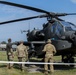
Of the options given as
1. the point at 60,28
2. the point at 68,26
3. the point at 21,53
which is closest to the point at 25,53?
the point at 21,53

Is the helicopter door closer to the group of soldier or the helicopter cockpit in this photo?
the helicopter cockpit

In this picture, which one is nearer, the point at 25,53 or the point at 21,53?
the point at 21,53

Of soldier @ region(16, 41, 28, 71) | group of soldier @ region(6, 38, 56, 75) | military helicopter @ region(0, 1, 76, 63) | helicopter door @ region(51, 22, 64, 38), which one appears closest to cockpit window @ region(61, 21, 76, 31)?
military helicopter @ region(0, 1, 76, 63)

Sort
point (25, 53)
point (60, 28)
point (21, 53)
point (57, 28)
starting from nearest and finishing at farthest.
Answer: point (21, 53), point (25, 53), point (60, 28), point (57, 28)

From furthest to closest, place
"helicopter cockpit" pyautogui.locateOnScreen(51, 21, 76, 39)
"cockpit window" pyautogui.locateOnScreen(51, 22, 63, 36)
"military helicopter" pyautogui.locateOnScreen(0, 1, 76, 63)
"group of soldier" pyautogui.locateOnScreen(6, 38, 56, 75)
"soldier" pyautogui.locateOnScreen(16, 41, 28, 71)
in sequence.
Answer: "cockpit window" pyautogui.locateOnScreen(51, 22, 63, 36), "helicopter cockpit" pyautogui.locateOnScreen(51, 21, 76, 39), "soldier" pyautogui.locateOnScreen(16, 41, 28, 71), "military helicopter" pyautogui.locateOnScreen(0, 1, 76, 63), "group of soldier" pyautogui.locateOnScreen(6, 38, 56, 75)

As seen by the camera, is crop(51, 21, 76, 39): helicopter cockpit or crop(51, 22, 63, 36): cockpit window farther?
crop(51, 22, 63, 36): cockpit window

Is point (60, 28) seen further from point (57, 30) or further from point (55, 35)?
point (55, 35)

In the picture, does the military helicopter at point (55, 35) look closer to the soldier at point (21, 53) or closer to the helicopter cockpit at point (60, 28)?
the helicopter cockpit at point (60, 28)

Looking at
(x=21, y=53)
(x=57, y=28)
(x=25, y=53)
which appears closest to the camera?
(x=21, y=53)

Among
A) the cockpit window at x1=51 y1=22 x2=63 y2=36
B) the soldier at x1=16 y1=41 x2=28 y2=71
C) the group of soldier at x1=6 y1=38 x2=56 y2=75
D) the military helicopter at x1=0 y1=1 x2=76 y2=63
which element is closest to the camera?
the group of soldier at x1=6 y1=38 x2=56 y2=75

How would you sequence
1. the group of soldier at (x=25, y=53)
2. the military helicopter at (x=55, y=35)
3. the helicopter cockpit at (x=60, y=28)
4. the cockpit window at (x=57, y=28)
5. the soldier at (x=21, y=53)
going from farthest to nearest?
1. the cockpit window at (x=57, y=28)
2. the helicopter cockpit at (x=60, y=28)
3. the soldier at (x=21, y=53)
4. the military helicopter at (x=55, y=35)
5. the group of soldier at (x=25, y=53)

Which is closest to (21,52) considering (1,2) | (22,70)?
(22,70)

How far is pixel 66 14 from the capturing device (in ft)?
50.5

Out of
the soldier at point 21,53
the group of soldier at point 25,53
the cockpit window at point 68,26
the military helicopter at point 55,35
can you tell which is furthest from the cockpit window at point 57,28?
the soldier at point 21,53
